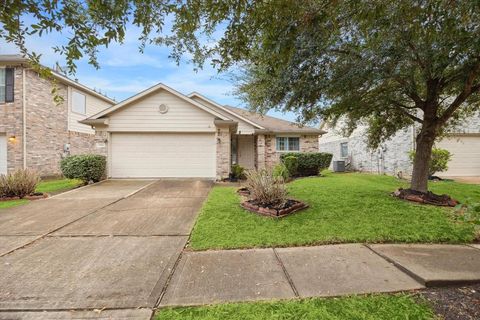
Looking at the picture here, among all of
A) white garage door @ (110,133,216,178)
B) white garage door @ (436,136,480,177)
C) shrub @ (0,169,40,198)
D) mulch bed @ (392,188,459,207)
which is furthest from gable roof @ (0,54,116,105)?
white garage door @ (436,136,480,177)

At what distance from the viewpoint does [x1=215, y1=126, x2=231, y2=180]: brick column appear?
12320mm

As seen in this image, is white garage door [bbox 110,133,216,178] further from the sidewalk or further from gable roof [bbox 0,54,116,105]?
the sidewalk

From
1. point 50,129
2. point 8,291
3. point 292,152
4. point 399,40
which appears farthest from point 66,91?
point 399,40

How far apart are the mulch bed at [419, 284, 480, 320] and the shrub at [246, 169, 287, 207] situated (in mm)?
3549

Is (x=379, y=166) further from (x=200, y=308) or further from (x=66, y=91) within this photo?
(x=66, y=91)

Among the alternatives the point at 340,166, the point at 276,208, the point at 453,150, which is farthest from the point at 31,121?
the point at 453,150

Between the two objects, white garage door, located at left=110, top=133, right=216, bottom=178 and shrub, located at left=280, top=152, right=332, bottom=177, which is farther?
shrub, located at left=280, top=152, right=332, bottom=177

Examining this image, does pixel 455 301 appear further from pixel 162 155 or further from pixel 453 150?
pixel 453 150

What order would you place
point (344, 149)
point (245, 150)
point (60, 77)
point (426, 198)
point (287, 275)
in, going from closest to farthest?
1. point (287, 275)
2. point (426, 198)
3. point (60, 77)
4. point (245, 150)
5. point (344, 149)

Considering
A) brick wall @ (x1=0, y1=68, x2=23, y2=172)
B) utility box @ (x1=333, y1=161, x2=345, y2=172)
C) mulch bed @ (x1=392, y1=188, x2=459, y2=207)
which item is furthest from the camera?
utility box @ (x1=333, y1=161, x2=345, y2=172)

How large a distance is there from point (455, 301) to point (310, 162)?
12152mm

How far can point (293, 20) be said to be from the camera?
3371 millimetres

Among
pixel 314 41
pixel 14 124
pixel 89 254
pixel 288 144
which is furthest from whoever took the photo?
pixel 288 144

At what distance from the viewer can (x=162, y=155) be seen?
40.7 feet
